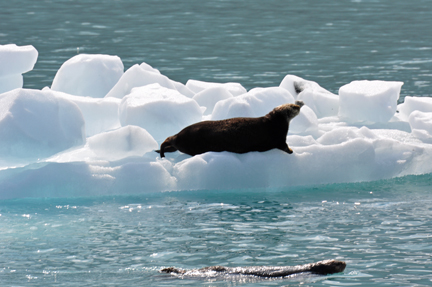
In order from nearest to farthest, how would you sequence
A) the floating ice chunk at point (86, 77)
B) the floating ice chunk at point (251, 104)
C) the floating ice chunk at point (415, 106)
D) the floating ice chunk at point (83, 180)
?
the floating ice chunk at point (83, 180) < the floating ice chunk at point (251, 104) < the floating ice chunk at point (415, 106) < the floating ice chunk at point (86, 77)

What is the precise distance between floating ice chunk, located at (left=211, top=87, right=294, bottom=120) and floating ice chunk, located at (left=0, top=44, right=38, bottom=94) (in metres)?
3.79

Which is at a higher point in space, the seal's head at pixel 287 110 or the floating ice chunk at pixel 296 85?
the floating ice chunk at pixel 296 85

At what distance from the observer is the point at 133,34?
24.2 meters

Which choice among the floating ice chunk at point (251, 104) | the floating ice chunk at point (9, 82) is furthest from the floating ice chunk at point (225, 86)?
the floating ice chunk at point (9, 82)

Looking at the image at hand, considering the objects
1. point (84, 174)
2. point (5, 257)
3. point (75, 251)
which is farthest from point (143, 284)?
point (84, 174)

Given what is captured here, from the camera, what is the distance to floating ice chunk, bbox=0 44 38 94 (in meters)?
10.6

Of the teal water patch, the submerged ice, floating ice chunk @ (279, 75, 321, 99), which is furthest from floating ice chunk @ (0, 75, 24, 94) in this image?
floating ice chunk @ (279, 75, 321, 99)

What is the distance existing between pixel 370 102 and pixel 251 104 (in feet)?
6.39

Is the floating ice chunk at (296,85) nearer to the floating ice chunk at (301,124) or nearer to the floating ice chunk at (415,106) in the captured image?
the floating ice chunk at (415,106)

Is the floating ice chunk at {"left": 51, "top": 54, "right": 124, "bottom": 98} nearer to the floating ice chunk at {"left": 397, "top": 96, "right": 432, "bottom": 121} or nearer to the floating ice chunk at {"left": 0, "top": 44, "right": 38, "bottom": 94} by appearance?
the floating ice chunk at {"left": 0, "top": 44, "right": 38, "bottom": 94}

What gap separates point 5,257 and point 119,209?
1.69m

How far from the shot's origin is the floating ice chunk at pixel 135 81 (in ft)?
36.0

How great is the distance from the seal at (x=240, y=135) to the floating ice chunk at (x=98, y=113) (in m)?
2.23

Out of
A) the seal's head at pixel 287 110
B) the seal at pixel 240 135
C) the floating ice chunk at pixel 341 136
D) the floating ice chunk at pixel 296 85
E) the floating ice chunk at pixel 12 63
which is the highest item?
the floating ice chunk at pixel 12 63
